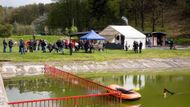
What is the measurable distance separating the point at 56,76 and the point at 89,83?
382 inches

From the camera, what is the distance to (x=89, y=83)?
30578mm

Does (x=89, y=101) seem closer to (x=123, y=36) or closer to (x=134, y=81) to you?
(x=134, y=81)

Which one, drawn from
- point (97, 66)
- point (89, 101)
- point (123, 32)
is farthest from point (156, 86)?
point (123, 32)

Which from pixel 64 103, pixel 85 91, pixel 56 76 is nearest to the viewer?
pixel 64 103

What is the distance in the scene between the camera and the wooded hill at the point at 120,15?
102875mm

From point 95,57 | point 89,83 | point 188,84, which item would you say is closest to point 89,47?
point 95,57

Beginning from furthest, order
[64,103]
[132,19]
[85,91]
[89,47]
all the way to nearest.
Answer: [132,19] < [89,47] < [85,91] < [64,103]

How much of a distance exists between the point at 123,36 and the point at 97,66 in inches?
628

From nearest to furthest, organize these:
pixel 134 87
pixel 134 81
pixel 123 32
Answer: pixel 134 87 < pixel 134 81 < pixel 123 32

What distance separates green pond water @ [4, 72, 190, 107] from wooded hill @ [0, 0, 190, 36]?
55.4 m

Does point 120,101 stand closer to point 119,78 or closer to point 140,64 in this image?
point 119,78

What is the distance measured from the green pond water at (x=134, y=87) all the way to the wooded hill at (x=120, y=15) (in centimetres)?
5536

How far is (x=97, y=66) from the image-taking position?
4684 centimetres

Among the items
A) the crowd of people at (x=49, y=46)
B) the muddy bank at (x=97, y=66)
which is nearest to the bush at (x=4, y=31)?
the crowd of people at (x=49, y=46)
